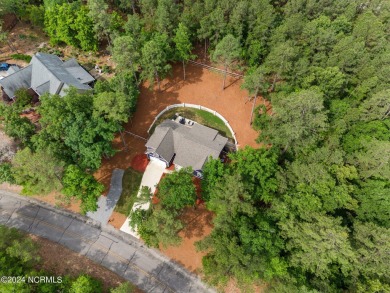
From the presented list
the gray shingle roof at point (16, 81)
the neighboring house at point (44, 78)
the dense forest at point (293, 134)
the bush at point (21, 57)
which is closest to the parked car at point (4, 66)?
the bush at point (21, 57)

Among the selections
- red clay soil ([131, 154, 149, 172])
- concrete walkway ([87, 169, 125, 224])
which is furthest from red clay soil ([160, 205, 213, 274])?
red clay soil ([131, 154, 149, 172])

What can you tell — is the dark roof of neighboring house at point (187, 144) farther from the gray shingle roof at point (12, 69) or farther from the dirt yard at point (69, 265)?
the gray shingle roof at point (12, 69)

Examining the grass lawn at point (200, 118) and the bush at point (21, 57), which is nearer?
the grass lawn at point (200, 118)

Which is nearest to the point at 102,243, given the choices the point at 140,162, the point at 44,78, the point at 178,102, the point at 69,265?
the point at 69,265

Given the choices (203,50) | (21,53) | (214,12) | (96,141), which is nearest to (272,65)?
(214,12)

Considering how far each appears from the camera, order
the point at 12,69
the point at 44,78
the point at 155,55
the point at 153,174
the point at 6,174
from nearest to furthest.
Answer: the point at 6,174
the point at 153,174
the point at 155,55
the point at 44,78
the point at 12,69

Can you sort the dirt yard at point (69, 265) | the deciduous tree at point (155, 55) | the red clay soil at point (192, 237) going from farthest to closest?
the deciduous tree at point (155, 55) → the red clay soil at point (192, 237) → the dirt yard at point (69, 265)

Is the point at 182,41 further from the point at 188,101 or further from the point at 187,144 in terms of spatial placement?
the point at 187,144
